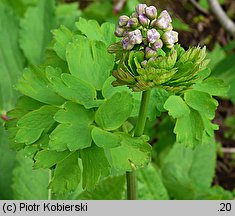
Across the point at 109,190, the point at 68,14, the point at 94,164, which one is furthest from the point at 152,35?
the point at 68,14

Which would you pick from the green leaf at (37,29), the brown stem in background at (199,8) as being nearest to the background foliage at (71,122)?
the green leaf at (37,29)

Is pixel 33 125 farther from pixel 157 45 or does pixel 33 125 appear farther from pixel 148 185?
pixel 148 185

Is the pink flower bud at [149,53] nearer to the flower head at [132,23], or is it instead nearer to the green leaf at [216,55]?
the flower head at [132,23]

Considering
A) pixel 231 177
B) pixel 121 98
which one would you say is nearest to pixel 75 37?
pixel 121 98

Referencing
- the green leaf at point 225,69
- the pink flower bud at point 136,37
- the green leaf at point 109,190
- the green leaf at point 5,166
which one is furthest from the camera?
the green leaf at point 225,69

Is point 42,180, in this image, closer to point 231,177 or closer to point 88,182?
point 88,182

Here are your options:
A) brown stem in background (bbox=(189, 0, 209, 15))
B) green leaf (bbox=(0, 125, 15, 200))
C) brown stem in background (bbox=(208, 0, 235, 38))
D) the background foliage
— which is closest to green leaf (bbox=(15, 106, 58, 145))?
the background foliage
